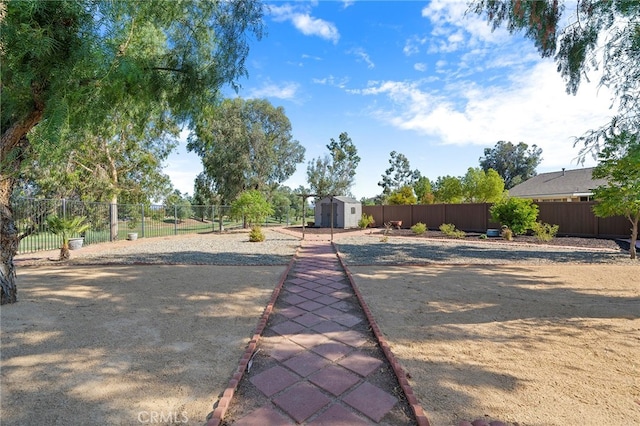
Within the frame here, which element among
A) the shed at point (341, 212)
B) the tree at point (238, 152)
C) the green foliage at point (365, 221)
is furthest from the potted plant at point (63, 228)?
the green foliage at point (365, 221)

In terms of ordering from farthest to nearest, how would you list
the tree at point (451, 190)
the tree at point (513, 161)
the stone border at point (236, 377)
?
1. the tree at point (513, 161)
2. the tree at point (451, 190)
3. the stone border at point (236, 377)

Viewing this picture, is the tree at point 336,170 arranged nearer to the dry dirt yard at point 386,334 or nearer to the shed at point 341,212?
the shed at point 341,212

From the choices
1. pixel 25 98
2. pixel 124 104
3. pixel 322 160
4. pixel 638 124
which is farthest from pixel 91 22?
pixel 322 160

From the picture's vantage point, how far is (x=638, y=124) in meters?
3.64

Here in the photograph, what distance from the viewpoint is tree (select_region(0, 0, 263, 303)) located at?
2.74m

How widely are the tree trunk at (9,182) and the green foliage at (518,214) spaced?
1417cm

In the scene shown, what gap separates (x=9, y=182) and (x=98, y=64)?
2.21m

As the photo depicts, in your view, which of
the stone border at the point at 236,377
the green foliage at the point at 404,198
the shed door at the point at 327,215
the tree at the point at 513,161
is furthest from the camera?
the tree at the point at 513,161

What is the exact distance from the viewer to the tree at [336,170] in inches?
1289

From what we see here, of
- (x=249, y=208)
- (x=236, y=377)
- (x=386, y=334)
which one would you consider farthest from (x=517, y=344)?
(x=249, y=208)

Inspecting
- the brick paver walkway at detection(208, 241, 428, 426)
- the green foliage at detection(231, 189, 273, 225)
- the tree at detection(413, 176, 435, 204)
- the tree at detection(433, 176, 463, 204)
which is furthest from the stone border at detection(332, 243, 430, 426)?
the tree at detection(413, 176, 435, 204)

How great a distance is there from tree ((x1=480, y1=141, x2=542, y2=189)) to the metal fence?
140 ft

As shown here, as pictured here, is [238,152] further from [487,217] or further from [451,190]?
[451,190]

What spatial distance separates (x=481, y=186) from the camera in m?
24.2
